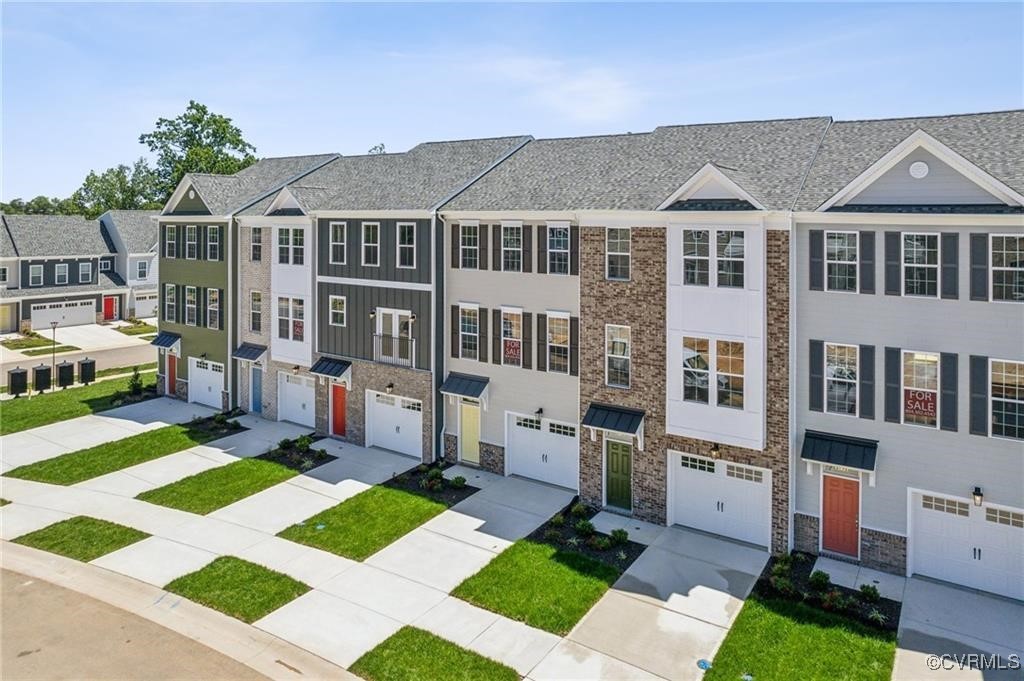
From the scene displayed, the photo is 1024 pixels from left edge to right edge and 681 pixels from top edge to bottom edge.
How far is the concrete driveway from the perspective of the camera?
480 inches

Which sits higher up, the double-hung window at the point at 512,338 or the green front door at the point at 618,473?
the double-hung window at the point at 512,338

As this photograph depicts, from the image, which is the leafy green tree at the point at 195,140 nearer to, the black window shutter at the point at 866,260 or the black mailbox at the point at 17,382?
the black mailbox at the point at 17,382

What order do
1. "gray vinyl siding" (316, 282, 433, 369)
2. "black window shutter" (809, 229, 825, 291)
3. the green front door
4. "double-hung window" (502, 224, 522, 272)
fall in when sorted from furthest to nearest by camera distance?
"gray vinyl siding" (316, 282, 433, 369) < "double-hung window" (502, 224, 522, 272) < the green front door < "black window shutter" (809, 229, 825, 291)

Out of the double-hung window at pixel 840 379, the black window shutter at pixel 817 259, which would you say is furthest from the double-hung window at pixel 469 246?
the double-hung window at pixel 840 379

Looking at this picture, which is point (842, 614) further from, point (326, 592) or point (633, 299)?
point (326, 592)

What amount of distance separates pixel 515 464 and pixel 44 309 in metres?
43.0

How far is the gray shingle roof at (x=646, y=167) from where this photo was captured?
18.3m

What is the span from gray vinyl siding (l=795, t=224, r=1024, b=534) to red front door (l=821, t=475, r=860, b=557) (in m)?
0.22

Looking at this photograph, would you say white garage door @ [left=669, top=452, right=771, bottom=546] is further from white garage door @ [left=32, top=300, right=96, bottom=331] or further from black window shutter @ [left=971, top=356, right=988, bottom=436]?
white garage door @ [left=32, top=300, right=96, bottom=331]

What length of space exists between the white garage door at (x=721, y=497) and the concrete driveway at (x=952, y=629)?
3.49 metres

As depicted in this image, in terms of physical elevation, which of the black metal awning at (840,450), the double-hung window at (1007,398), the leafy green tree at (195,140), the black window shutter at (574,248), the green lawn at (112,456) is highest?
the leafy green tree at (195,140)

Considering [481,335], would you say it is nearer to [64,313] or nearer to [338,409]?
[338,409]

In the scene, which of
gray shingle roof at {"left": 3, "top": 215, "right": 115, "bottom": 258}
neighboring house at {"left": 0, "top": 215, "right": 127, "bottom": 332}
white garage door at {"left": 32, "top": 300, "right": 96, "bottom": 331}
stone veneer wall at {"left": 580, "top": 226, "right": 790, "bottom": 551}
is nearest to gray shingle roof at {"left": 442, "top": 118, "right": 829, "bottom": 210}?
stone veneer wall at {"left": 580, "top": 226, "right": 790, "bottom": 551}

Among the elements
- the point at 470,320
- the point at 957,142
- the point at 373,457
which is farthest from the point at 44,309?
the point at 957,142
